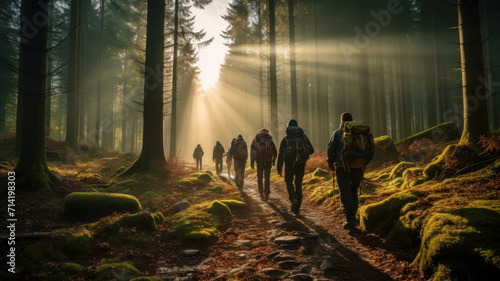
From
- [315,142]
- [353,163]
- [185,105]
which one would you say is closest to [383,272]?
[353,163]

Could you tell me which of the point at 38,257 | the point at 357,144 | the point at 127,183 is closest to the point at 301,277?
the point at 357,144

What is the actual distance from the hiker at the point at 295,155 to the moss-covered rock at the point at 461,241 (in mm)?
3405

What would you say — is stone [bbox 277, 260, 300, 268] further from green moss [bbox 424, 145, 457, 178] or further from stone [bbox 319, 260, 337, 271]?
green moss [bbox 424, 145, 457, 178]

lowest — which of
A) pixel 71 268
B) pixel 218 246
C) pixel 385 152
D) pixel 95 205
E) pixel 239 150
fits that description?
pixel 218 246

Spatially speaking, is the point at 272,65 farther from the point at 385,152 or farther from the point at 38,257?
the point at 38,257

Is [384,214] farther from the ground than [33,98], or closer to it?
closer to it

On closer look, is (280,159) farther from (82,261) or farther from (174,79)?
(174,79)

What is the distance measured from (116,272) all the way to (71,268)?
1.97 ft

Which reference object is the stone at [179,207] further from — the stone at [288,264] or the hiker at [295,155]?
the stone at [288,264]

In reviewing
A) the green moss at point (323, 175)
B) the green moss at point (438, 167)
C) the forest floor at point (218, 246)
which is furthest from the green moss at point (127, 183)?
the green moss at point (438, 167)

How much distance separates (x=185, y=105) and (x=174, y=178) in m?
33.3

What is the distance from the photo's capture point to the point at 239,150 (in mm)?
10703

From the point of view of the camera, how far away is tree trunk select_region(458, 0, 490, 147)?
604 centimetres

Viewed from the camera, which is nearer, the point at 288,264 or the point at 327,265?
the point at 327,265
